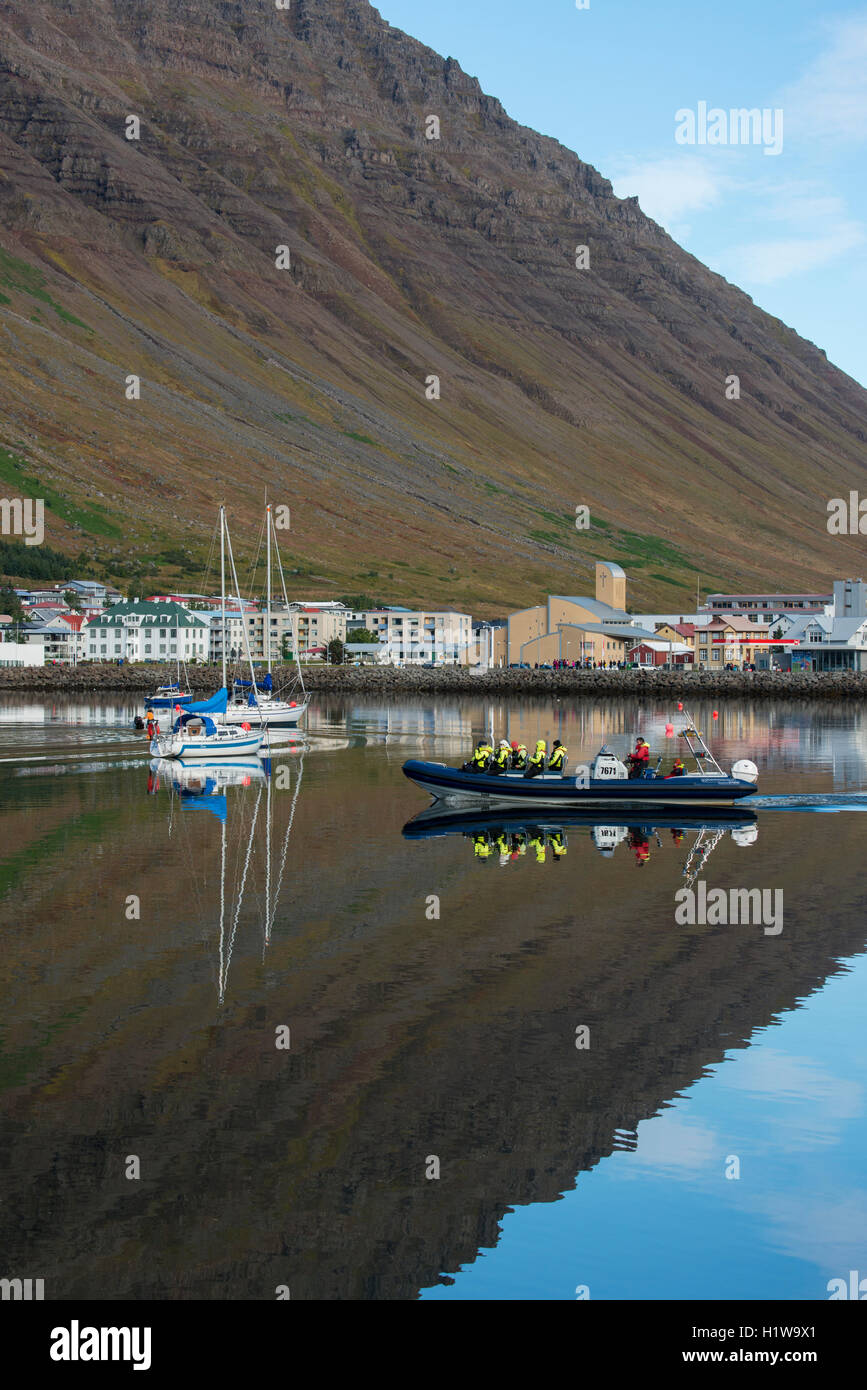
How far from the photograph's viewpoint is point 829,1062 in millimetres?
28406

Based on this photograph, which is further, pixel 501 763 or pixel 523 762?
pixel 523 762

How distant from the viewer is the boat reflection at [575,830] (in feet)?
176

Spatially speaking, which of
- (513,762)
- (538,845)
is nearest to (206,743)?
(513,762)

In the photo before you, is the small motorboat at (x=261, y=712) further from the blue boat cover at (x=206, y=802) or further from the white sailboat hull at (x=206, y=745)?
the blue boat cover at (x=206, y=802)

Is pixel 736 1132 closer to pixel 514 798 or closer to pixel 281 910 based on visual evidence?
pixel 281 910

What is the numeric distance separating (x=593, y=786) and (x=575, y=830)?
221cm

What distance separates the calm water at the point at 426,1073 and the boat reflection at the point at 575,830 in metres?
0.69

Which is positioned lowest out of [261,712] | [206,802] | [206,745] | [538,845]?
[538,845]

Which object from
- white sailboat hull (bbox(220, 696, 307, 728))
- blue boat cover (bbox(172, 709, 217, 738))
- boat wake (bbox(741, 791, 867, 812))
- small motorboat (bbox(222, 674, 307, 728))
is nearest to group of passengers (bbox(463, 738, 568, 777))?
boat wake (bbox(741, 791, 867, 812))

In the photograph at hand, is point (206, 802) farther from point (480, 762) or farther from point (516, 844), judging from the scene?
point (516, 844)

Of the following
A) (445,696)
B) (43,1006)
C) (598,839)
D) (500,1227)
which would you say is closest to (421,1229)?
(500,1227)

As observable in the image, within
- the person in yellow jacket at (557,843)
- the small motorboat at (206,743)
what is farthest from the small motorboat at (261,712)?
the person in yellow jacket at (557,843)

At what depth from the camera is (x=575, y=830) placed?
60.4 metres
